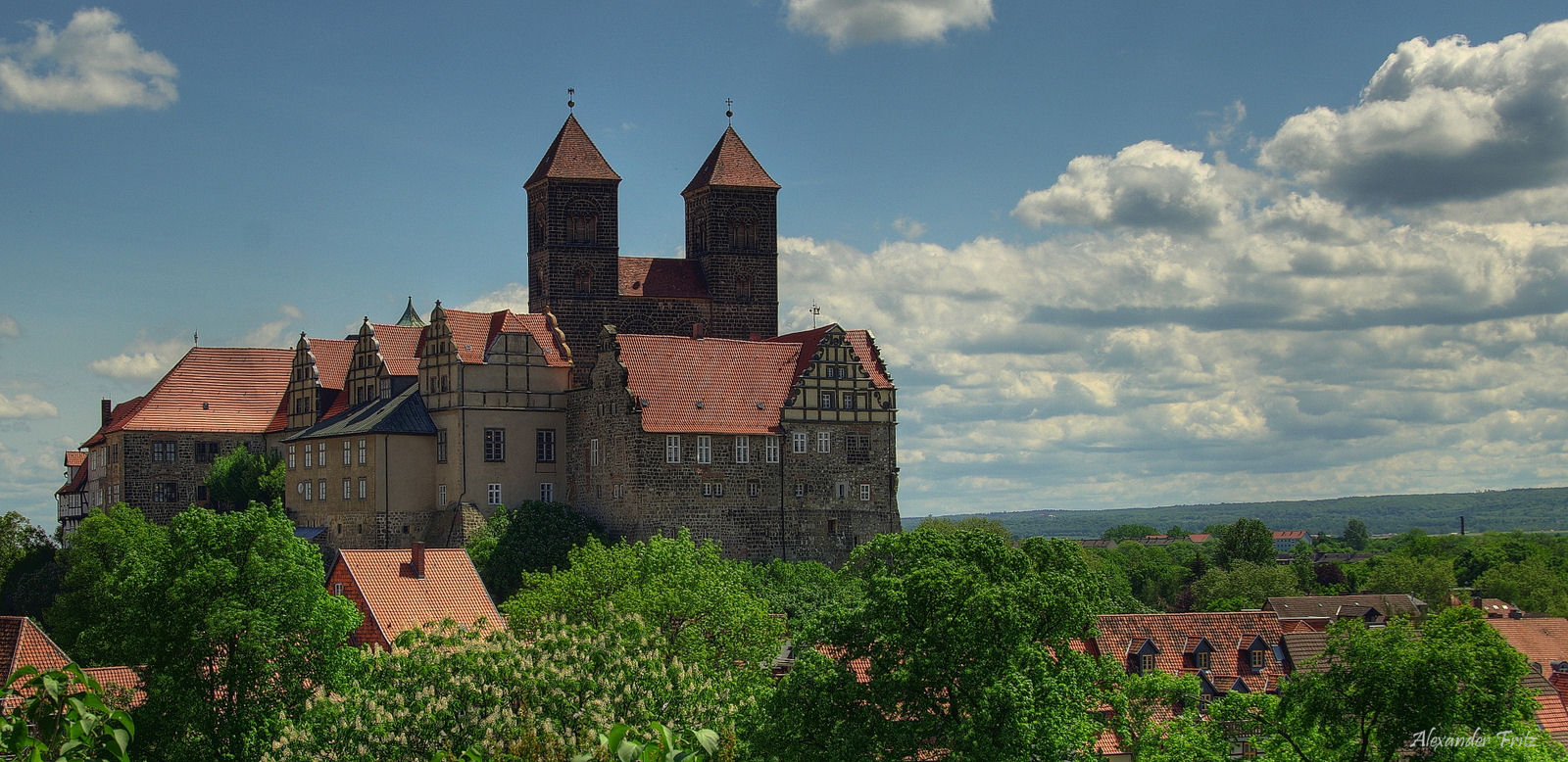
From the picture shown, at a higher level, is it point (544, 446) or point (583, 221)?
point (583, 221)

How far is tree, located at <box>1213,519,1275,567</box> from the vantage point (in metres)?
149

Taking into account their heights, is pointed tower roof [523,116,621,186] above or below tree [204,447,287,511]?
above

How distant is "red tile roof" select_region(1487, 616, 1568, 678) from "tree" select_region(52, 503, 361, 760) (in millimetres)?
47072

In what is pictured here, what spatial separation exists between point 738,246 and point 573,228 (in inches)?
301

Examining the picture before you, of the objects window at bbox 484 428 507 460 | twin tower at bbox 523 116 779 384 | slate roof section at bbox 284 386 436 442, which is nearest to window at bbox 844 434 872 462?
twin tower at bbox 523 116 779 384

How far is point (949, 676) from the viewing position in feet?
104

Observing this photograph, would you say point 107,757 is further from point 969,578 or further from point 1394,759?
point 1394,759

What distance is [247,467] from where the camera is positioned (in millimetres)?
82188

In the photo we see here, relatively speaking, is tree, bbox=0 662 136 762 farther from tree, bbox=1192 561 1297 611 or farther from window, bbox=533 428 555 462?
tree, bbox=1192 561 1297 611

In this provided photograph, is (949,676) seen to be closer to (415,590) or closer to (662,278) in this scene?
(415,590)

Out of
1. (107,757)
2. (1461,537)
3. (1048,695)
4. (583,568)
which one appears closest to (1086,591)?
(1048,695)

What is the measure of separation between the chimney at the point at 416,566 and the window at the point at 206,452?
29198mm

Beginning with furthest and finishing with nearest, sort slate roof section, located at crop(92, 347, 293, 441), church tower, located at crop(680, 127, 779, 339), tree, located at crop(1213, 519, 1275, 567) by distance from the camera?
tree, located at crop(1213, 519, 1275, 567), slate roof section, located at crop(92, 347, 293, 441), church tower, located at crop(680, 127, 779, 339)

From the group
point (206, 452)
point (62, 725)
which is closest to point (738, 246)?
point (206, 452)
